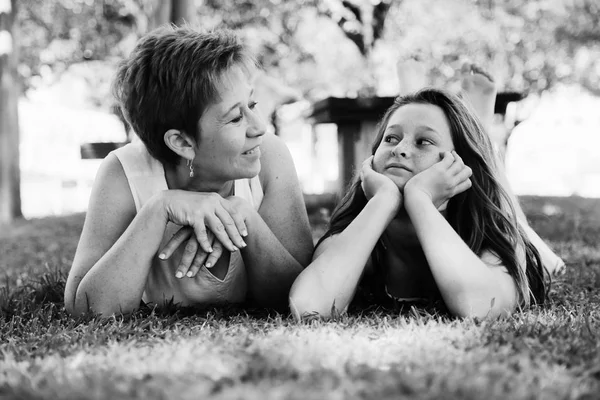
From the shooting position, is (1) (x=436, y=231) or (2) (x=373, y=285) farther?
(2) (x=373, y=285)

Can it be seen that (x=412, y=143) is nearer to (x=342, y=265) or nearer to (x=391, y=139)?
(x=391, y=139)

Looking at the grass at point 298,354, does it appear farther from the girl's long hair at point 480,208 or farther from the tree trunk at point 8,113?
the tree trunk at point 8,113

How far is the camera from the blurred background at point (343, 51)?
1420 cm

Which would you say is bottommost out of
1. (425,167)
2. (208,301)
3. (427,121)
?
(208,301)

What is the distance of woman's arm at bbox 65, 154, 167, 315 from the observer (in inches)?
104

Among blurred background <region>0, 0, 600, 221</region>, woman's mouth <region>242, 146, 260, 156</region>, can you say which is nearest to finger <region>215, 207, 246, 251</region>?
woman's mouth <region>242, 146, 260, 156</region>

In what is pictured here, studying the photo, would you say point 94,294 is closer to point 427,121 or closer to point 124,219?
point 124,219

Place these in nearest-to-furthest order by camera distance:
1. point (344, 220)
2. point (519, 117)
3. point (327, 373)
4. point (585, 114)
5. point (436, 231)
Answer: point (327, 373) < point (436, 231) < point (344, 220) < point (519, 117) < point (585, 114)

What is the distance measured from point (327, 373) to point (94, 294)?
4.28ft

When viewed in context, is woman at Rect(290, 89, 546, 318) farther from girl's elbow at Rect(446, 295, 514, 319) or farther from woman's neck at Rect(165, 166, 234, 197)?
woman's neck at Rect(165, 166, 234, 197)

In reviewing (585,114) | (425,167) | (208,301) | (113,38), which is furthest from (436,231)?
(585,114)

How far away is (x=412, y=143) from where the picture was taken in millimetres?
2875

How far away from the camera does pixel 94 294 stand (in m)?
2.70

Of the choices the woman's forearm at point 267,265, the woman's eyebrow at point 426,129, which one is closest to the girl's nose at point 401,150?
the woman's eyebrow at point 426,129
